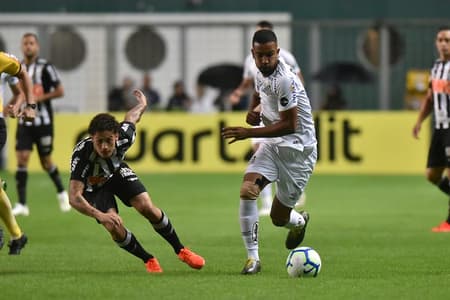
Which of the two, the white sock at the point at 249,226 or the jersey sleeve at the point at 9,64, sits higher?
the jersey sleeve at the point at 9,64

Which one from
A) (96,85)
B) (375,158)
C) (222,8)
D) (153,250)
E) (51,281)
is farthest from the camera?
(222,8)

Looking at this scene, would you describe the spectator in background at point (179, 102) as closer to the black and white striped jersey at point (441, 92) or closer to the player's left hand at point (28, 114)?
the black and white striped jersey at point (441, 92)

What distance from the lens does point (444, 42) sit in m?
14.8

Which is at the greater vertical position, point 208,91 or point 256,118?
point 256,118

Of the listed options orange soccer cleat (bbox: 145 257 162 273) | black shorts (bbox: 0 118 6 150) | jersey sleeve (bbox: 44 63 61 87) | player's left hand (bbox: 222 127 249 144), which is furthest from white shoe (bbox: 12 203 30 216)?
player's left hand (bbox: 222 127 249 144)

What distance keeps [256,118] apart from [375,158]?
43.7ft

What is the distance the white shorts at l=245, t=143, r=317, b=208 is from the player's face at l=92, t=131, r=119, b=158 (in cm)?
131

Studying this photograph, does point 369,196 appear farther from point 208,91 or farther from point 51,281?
point 51,281

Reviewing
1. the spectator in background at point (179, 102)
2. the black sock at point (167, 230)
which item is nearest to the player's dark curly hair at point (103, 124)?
the black sock at point (167, 230)

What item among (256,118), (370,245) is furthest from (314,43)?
(256,118)

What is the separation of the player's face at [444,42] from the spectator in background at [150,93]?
37.0ft

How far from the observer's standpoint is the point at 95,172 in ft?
35.2

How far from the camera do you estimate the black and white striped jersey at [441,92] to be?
15.0 m

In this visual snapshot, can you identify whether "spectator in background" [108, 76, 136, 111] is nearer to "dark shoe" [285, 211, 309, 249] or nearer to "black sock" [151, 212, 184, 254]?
"dark shoe" [285, 211, 309, 249]
